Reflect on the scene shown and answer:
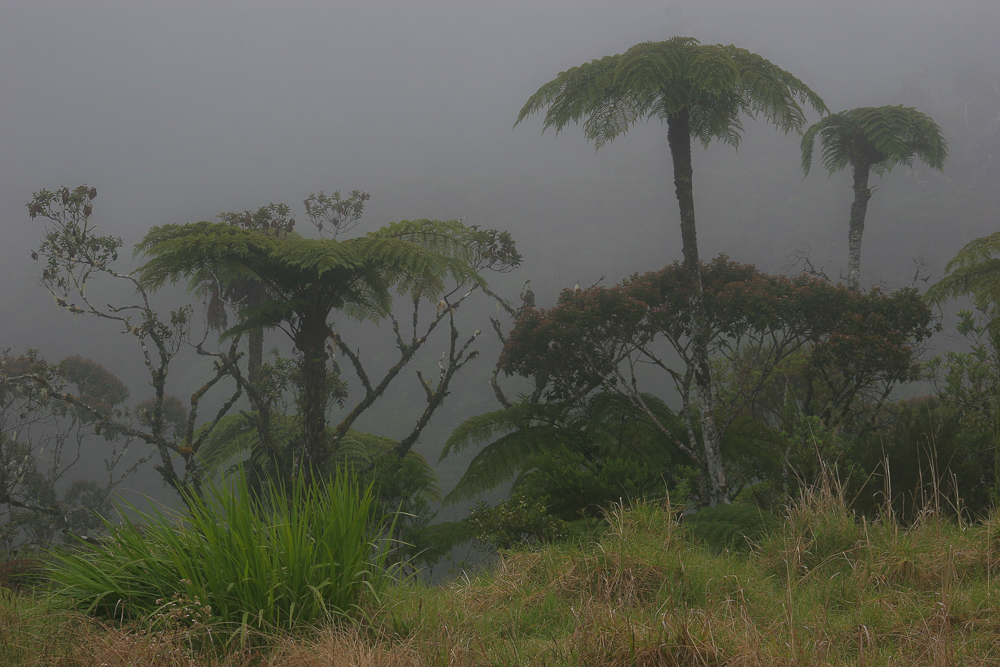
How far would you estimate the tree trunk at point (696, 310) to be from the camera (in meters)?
6.91

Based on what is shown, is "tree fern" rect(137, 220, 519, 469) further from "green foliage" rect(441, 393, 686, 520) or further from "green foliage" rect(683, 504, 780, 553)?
"green foliage" rect(683, 504, 780, 553)

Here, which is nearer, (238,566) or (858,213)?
(238,566)

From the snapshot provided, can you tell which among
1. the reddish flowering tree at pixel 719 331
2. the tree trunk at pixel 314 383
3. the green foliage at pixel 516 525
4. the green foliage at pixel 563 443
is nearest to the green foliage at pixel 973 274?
the reddish flowering tree at pixel 719 331

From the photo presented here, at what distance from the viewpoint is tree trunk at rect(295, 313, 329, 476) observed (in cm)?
756

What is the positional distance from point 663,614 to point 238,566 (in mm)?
2092

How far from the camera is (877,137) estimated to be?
35.6 feet

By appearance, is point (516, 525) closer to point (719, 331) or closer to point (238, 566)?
point (238, 566)

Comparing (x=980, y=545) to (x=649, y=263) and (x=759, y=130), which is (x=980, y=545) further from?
(x=759, y=130)

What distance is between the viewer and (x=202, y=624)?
2.74 metres

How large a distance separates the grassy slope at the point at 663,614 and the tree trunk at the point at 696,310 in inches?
90.9

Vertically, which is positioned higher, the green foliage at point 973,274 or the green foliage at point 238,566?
the green foliage at point 973,274

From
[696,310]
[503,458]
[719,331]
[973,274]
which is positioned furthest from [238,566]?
[973,274]

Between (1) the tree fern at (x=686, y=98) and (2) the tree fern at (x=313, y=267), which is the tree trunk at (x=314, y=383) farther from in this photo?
(1) the tree fern at (x=686, y=98)

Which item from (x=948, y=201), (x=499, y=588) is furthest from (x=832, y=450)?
(x=948, y=201)
